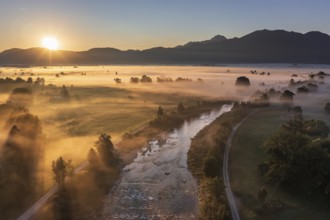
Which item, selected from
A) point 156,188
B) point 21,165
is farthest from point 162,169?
point 21,165

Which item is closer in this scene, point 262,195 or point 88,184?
point 262,195

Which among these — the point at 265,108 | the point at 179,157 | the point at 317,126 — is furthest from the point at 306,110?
the point at 179,157

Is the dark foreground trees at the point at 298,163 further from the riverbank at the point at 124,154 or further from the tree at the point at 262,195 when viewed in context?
the riverbank at the point at 124,154

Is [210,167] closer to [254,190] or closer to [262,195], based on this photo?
[254,190]

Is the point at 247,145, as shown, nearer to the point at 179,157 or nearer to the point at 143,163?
the point at 179,157

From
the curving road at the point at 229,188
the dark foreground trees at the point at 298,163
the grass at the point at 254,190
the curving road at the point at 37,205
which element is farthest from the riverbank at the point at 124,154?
Result: the dark foreground trees at the point at 298,163

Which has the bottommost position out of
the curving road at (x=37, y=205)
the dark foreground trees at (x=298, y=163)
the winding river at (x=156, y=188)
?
the winding river at (x=156, y=188)

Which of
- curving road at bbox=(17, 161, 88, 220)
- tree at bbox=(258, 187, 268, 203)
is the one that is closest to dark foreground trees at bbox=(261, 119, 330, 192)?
tree at bbox=(258, 187, 268, 203)
